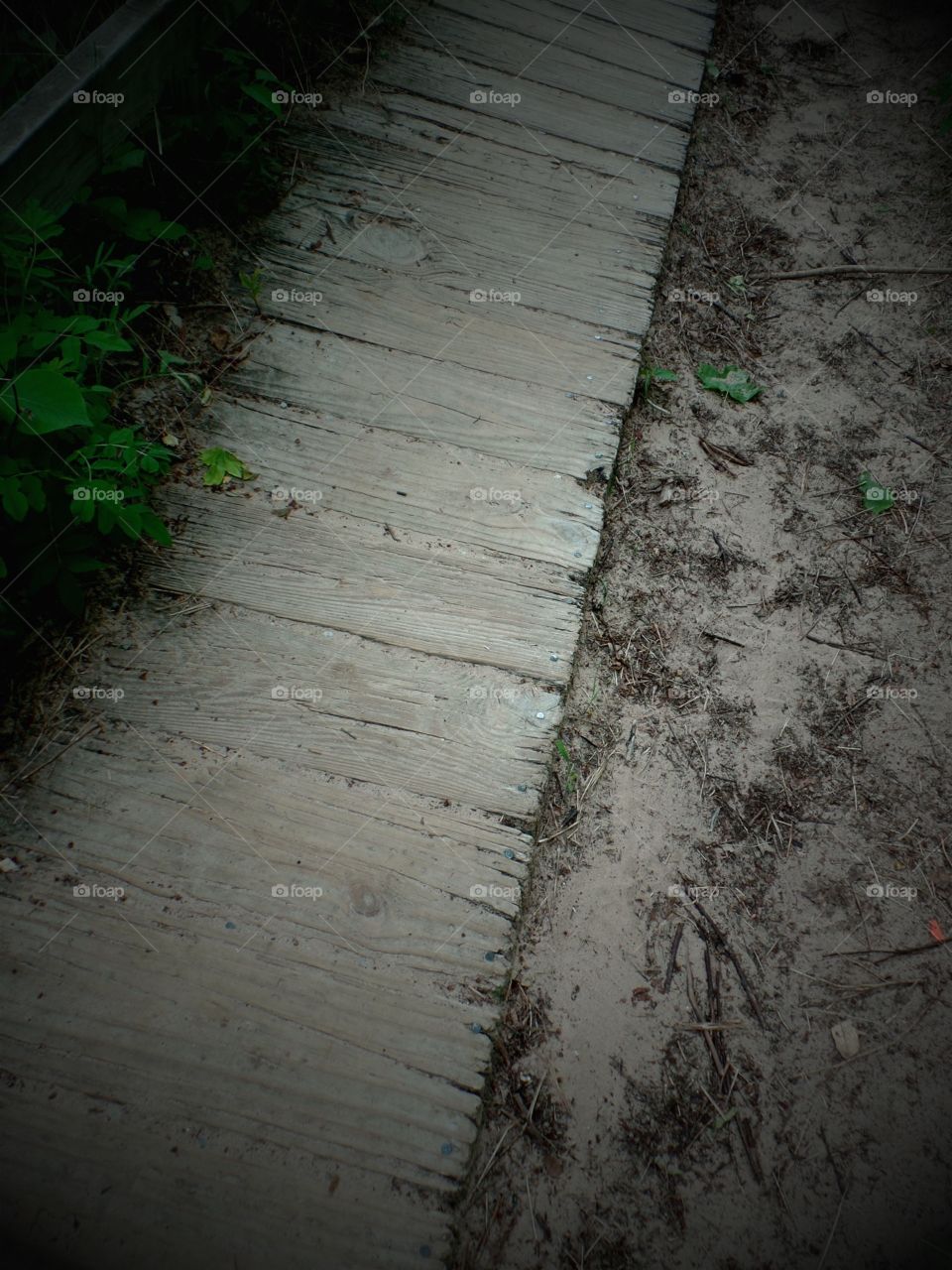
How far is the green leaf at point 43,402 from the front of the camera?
1518mm

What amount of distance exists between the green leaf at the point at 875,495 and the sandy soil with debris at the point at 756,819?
1 centimetres

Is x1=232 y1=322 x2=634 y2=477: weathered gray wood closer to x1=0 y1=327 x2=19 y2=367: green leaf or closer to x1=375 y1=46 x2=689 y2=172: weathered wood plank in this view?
x1=0 y1=327 x2=19 y2=367: green leaf

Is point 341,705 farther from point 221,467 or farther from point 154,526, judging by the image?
point 221,467

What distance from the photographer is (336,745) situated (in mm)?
1858

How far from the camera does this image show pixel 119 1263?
4.30ft

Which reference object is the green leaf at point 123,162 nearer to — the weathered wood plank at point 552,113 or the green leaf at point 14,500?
the green leaf at point 14,500

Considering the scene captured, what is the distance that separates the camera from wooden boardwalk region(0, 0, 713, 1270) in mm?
1434

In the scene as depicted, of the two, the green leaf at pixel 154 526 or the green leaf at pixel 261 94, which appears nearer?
the green leaf at pixel 154 526

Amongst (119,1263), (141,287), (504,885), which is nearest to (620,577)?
(504,885)

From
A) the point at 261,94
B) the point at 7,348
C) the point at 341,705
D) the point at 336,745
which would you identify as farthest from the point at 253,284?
the point at 336,745

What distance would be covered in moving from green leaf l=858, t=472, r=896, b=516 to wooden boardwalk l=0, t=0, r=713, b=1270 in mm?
1111

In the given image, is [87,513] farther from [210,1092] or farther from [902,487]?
[902,487]

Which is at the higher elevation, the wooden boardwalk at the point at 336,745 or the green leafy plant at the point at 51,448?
the green leafy plant at the point at 51,448

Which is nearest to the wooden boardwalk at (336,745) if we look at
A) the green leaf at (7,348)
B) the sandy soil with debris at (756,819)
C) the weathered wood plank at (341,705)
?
the weathered wood plank at (341,705)
